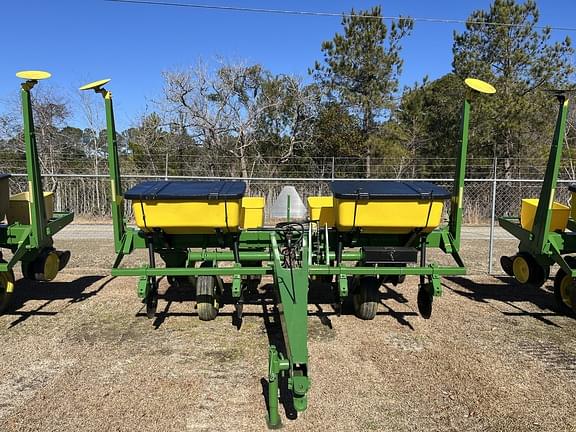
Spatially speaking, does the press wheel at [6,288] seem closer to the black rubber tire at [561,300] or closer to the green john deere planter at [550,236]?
the green john deere planter at [550,236]

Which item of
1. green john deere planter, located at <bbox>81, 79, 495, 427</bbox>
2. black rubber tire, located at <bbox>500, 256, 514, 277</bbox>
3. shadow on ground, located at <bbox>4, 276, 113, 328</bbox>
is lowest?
shadow on ground, located at <bbox>4, 276, 113, 328</bbox>

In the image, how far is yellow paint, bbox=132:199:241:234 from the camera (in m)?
4.79

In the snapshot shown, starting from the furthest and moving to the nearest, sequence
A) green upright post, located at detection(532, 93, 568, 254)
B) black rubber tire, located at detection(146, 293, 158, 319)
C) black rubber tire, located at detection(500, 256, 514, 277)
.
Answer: black rubber tire, located at detection(500, 256, 514, 277) → black rubber tire, located at detection(146, 293, 158, 319) → green upright post, located at detection(532, 93, 568, 254)

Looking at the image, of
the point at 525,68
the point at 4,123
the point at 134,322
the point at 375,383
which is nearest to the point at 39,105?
the point at 4,123

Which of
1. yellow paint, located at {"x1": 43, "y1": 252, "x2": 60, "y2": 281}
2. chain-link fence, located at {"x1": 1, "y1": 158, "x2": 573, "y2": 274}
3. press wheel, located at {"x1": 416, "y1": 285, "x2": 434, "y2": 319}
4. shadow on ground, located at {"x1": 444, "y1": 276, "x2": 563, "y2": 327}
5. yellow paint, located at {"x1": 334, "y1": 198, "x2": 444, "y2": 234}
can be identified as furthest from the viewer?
chain-link fence, located at {"x1": 1, "y1": 158, "x2": 573, "y2": 274}

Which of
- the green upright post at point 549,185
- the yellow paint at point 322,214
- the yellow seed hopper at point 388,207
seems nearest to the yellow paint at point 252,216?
the yellow paint at point 322,214

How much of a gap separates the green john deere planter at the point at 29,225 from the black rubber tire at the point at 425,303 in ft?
14.2

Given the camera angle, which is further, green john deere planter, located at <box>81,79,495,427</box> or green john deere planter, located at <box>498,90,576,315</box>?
green john deere planter, located at <box>498,90,576,315</box>

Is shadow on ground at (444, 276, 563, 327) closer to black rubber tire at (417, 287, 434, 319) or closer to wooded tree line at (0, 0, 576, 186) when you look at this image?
black rubber tire at (417, 287, 434, 319)

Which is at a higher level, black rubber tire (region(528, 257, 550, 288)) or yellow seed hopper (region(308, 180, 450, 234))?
yellow seed hopper (region(308, 180, 450, 234))

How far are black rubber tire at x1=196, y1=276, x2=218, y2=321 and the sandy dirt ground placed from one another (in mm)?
125

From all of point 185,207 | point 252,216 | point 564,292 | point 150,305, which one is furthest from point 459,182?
point 150,305

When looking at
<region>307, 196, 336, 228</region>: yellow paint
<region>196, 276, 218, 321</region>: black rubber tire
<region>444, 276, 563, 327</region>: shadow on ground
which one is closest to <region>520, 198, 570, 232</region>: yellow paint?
<region>444, 276, 563, 327</region>: shadow on ground

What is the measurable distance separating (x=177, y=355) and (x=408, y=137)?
17.6m
